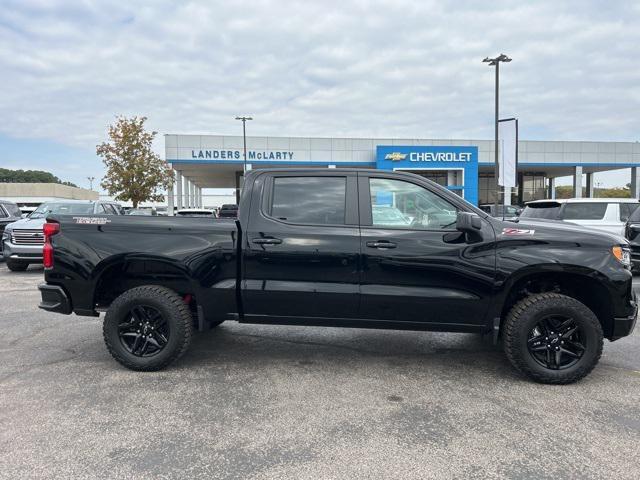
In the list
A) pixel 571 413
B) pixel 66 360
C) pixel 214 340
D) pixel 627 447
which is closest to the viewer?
pixel 627 447

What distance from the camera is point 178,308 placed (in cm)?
441

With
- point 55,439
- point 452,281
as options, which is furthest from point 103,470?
point 452,281

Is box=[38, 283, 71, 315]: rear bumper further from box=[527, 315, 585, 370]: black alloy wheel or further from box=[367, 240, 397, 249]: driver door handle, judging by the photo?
box=[527, 315, 585, 370]: black alloy wheel

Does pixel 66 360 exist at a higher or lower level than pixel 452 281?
lower

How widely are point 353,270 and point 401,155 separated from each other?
104ft

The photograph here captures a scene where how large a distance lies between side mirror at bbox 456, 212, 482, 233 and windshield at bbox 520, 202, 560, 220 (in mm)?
7711

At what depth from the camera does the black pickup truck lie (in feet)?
13.6

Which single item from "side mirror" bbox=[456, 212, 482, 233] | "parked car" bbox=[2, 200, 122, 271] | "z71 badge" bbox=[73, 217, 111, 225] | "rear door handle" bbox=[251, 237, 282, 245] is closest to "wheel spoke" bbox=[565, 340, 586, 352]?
"side mirror" bbox=[456, 212, 482, 233]

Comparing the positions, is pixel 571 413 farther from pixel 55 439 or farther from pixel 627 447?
pixel 55 439

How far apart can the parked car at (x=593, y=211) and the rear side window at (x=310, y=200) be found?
26.4 ft

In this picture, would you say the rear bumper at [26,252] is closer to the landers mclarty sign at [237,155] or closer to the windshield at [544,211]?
the windshield at [544,211]

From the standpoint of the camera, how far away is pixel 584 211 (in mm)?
11109

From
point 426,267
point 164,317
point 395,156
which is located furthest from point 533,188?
point 164,317

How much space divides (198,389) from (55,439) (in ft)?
3.80
